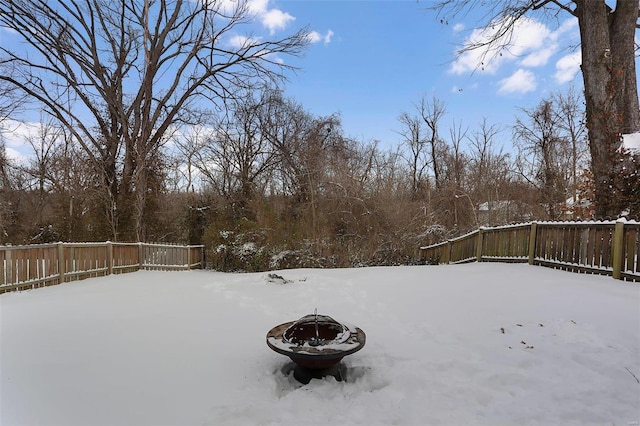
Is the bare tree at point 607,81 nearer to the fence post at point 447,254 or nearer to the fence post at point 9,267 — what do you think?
the fence post at point 447,254

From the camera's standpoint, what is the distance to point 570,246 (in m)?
6.40

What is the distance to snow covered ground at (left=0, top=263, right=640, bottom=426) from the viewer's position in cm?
252

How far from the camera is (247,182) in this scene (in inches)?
731

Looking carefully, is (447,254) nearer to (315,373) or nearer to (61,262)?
(315,373)

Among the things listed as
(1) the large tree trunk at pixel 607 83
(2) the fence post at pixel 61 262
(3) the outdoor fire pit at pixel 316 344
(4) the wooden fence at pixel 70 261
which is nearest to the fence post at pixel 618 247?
(1) the large tree trunk at pixel 607 83

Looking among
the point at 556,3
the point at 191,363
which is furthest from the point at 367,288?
the point at 556,3

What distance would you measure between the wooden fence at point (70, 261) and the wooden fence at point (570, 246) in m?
10.5

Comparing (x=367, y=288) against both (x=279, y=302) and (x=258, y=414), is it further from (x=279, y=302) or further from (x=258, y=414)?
(x=258, y=414)

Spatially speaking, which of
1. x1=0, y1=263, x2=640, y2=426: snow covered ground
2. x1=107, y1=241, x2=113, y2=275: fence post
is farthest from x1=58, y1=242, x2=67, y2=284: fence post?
x1=0, y1=263, x2=640, y2=426: snow covered ground

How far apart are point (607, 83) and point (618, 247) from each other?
490 centimetres

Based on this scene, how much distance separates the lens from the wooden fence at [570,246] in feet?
17.5

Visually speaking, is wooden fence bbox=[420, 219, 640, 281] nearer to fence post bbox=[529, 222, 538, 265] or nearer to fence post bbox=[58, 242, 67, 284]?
fence post bbox=[529, 222, 538, 265]

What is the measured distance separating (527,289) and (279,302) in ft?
12.9

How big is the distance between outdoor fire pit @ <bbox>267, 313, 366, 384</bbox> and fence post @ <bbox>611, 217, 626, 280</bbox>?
472 cm
